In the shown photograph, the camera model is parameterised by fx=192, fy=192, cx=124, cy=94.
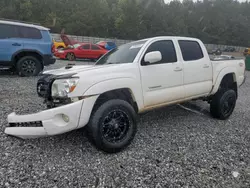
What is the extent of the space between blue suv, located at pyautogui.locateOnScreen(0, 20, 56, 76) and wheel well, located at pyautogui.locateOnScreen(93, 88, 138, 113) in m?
5.60

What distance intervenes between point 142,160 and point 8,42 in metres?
6.64

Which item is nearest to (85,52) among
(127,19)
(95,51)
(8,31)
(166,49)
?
(95,51)

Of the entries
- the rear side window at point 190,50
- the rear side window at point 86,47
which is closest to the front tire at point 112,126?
the rear side window at point 190,50

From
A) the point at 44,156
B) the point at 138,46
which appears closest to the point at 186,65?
the point at 138,46

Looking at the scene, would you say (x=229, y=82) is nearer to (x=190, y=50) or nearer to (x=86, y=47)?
(x=190, y=50)

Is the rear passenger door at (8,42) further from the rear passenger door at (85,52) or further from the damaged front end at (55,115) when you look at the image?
the rear passenger door at (85,52)

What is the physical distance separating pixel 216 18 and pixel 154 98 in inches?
3597

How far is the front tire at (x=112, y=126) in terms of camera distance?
8.48 feet

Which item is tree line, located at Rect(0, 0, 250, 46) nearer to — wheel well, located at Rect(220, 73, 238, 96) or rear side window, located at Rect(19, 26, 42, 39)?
rear side window, located at Rect(19, 26, 42, 39)

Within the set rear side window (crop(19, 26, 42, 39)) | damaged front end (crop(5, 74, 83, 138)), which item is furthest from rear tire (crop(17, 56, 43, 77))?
damaged front end (crop(5, 74, 83, 138))

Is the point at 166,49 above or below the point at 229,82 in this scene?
above

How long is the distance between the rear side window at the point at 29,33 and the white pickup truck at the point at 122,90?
477 cm

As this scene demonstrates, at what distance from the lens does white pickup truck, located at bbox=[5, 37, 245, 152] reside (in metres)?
2.48

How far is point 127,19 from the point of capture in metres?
47.2
